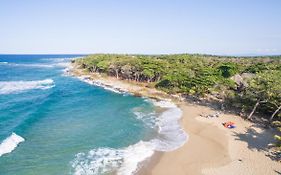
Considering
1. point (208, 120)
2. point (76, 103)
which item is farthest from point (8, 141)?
point (208, 120)

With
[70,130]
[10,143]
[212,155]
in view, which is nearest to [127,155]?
[212,155]

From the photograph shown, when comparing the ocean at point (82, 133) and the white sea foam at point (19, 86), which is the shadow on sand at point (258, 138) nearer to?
the ocean at point (82, 133)

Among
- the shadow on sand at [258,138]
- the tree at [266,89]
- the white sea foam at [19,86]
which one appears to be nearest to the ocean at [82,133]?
the shadow on sand at [258,138]

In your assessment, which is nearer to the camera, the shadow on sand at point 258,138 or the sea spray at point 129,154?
the sea spray at point 129,154

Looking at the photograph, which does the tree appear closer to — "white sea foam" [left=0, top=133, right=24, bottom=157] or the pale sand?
the pale sand

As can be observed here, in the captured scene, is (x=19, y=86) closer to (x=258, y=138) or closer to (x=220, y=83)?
(x=220, y=83)

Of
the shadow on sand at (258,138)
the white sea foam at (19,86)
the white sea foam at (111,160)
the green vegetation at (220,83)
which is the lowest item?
the white sea foam at (111,160)
